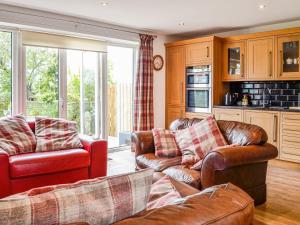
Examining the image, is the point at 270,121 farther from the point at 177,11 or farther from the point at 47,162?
the point at 47,162

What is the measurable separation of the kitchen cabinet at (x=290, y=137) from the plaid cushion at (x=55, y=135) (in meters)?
2.96

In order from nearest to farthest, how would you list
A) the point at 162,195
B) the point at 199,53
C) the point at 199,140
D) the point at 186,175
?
1. the point at 162,195
2. the point at 186,175
3. the point at 199,140
4. the point at 199,53

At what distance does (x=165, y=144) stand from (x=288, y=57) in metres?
2.71

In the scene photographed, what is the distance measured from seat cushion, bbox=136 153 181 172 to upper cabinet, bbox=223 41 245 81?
8.98ft

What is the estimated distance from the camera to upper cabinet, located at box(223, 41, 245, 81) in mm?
5258

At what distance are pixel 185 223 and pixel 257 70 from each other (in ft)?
15.0

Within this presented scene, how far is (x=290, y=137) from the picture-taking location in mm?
4500

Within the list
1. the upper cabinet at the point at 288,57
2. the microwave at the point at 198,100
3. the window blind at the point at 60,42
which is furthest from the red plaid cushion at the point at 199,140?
the window blind at the point at 60,42

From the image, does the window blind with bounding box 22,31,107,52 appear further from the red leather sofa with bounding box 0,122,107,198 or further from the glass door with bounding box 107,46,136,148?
the red leather sofa with bounding box 0,122,107,198

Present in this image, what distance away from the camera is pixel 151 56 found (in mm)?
5719

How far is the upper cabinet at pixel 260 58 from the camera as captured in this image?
4871 millimetres

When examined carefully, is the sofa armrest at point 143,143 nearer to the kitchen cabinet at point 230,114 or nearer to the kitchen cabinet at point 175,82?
the kitchen cabinet at point 230,114

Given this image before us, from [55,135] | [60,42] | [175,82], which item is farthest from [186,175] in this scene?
[175,82]

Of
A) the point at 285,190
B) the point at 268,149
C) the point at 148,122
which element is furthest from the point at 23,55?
the point at 285,190
